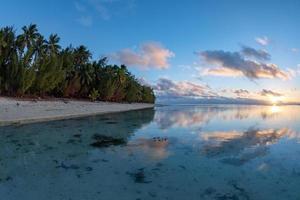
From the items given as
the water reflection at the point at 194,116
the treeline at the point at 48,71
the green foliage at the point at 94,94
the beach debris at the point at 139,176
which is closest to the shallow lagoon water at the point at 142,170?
the beach debris at the point at 139,176

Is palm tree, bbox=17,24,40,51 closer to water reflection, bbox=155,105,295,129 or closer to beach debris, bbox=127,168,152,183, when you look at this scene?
water reflection, bbox=155,105,295,129

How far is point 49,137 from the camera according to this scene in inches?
712

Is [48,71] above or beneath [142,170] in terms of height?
above

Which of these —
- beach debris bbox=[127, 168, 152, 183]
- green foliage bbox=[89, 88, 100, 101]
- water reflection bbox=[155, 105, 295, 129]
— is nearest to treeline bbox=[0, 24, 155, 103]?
green foliage bbox=[89, 88, 100, 101]

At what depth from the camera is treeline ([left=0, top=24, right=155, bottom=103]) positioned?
47.8 m

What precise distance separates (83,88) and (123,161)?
6282cm

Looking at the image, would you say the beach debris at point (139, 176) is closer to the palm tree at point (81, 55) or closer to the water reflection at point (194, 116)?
the water reflection at point (194, 116)

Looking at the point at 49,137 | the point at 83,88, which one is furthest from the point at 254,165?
the point at 83,88

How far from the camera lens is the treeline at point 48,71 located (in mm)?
47844

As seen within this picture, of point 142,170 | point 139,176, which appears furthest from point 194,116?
point 139,176

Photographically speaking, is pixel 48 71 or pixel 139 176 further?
pixel 48 71

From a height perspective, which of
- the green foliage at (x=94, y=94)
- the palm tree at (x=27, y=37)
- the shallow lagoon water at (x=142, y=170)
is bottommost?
the shallow lagoon water at (x=142, y=170)

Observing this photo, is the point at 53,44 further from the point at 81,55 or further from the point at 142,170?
the point at 142,170

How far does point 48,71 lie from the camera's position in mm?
53281
